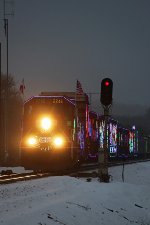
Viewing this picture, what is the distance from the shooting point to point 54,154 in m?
24.0

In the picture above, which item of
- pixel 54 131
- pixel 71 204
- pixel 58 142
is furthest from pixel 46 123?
pixel 71 204

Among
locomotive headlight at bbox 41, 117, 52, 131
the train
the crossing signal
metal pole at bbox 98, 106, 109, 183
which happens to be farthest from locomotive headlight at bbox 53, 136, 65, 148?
the crossing signal

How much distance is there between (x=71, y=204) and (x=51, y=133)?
1379 cm

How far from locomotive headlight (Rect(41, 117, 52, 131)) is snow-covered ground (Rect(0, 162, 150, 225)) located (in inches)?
372

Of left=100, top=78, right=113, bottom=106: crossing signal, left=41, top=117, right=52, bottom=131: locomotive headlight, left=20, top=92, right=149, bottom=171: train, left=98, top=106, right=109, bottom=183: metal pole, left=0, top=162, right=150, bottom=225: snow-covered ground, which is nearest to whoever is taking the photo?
left=0, top=162, right=150, bottom=225: snow-covered ground

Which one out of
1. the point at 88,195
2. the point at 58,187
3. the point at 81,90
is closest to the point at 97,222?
the point at 88,195

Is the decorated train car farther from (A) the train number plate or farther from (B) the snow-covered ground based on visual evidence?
(B) the snow-covered ground

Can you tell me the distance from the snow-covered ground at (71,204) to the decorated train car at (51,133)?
879 cm

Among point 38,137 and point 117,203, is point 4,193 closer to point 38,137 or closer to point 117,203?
point 117,203

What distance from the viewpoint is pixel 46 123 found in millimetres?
24625

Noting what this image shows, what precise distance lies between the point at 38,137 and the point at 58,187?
36.1ft

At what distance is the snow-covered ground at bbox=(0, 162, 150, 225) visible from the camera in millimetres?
9066

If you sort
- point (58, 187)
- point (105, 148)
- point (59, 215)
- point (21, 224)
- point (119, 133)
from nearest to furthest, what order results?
point (21, 224) → point (59, 215) → point (58, 187) → point (105, 148) → point (119, 133)

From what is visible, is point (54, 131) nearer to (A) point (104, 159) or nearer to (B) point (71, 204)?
(A) point (104, 159)
